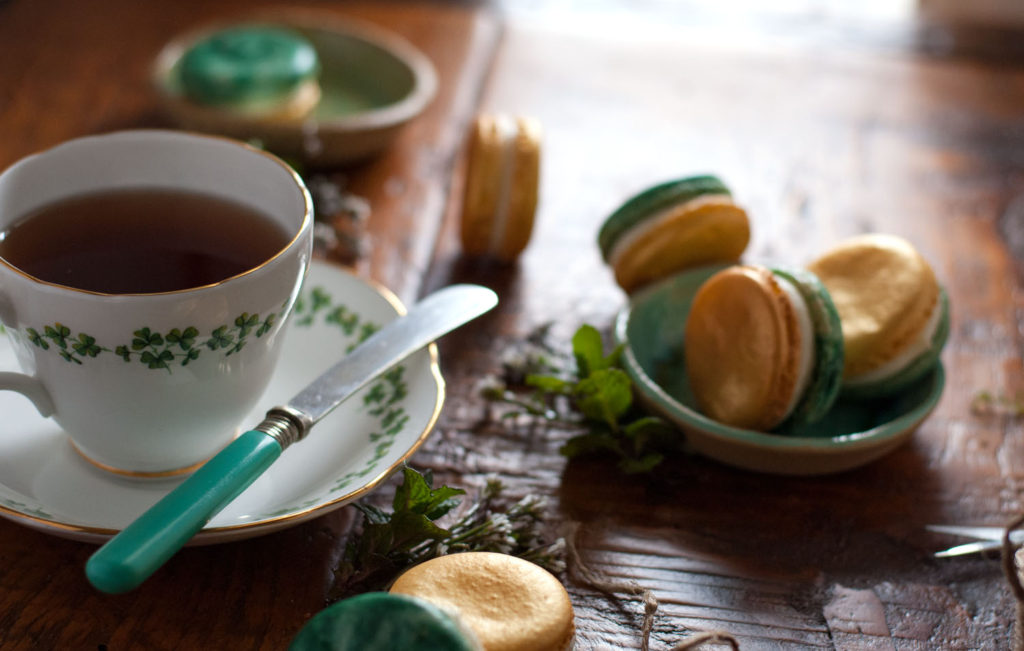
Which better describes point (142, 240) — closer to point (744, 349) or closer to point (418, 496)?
point (418, 496)

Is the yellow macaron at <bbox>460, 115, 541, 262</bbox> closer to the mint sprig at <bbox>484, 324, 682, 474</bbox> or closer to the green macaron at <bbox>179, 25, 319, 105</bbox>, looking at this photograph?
the mint sprig at <bbox>484, 324, 682, 474</bbox>

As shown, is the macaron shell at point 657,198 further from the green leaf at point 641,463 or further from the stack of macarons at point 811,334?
the green leaf at point 641,463

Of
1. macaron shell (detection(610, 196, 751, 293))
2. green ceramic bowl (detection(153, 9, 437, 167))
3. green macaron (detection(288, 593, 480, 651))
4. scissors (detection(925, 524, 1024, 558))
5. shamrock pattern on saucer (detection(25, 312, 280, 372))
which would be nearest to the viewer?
green macaron (detection(288, 593, 480, 651))

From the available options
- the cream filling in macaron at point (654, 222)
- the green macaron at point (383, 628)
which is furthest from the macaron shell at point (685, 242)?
the green macaron at point (383, 628)

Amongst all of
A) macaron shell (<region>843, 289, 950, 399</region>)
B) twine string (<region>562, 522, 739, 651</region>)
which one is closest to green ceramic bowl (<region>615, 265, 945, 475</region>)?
macaron shell (<region>843, 289, 950, 399</region>)

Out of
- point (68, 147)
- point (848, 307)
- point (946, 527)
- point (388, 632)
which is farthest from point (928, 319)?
point (68, 147)
